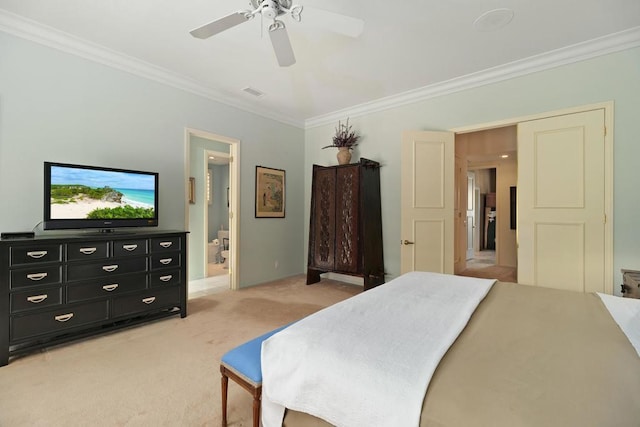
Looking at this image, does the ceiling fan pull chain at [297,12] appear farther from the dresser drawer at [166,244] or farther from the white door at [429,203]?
the dresser drawer at [166,244]

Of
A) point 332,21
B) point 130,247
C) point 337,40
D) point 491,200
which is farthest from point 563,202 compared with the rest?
point 491,200

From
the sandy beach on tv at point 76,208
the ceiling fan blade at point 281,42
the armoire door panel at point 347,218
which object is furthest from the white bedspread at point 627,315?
the sandy beach on tv at point 76,208

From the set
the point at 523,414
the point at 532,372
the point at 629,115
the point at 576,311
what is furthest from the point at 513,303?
the point at 629,115

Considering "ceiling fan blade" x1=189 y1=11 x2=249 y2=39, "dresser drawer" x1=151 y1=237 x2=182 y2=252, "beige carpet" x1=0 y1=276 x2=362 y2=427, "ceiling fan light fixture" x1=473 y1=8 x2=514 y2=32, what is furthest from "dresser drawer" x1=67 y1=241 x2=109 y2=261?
"ceiling fan light fixture" x1=473 y1=8 x2=514 y2=32

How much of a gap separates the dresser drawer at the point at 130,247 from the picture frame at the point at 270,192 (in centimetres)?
190

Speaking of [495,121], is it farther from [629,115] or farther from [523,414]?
[523,414]

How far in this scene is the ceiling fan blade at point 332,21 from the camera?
1787mm

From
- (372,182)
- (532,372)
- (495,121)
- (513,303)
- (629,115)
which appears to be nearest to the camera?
(532,372)

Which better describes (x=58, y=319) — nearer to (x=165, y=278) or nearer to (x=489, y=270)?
(x=165, y=278)

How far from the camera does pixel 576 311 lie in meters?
1.57

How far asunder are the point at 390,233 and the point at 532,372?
133 inches

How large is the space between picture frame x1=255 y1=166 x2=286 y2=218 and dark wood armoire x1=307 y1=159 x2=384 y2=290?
651 millimetres

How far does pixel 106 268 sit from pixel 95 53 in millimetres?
2148

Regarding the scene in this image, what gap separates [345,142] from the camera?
4.43 metres
